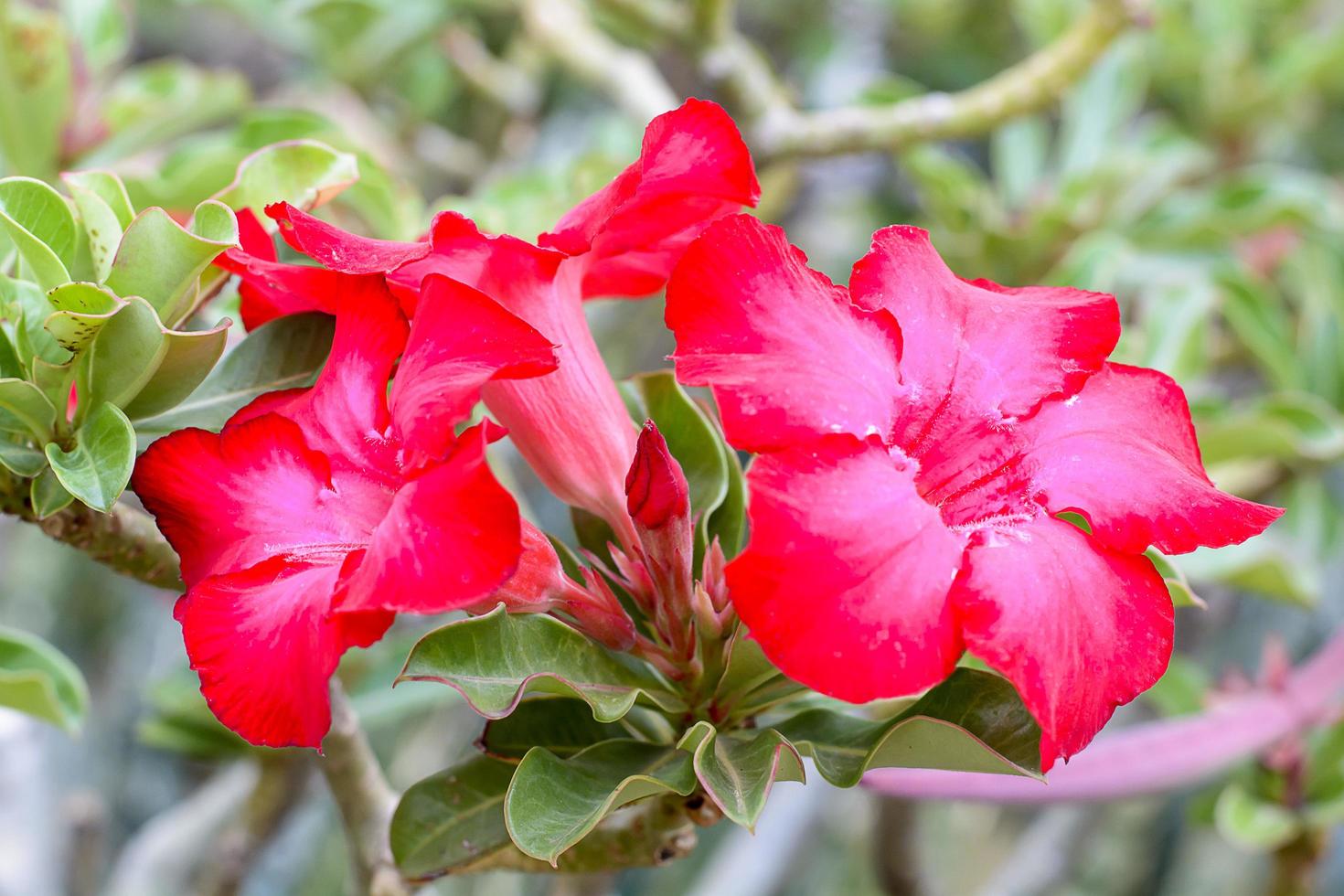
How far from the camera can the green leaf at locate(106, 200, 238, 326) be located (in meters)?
0.54

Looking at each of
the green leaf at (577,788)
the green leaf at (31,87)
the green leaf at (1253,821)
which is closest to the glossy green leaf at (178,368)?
the green leaf at (577,788)

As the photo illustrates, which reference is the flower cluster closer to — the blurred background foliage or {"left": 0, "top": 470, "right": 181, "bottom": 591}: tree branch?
{"left": 0, "top": 470, "right": 181, "bottom": 591}: tree branch

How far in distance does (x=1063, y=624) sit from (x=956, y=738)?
0.07 metres

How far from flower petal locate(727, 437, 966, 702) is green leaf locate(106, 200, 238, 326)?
268mm

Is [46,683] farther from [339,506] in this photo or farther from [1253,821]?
[1253,821]

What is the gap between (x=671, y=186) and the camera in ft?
1.65

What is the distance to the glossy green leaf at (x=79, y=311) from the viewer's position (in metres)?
0.51

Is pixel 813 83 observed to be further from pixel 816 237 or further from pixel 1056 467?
pixel 1056 467

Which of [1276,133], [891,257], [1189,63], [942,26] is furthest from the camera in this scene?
[942,26]

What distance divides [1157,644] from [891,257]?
7.6 inches

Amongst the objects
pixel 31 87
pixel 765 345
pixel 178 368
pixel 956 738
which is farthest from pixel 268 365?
pixel 31 87

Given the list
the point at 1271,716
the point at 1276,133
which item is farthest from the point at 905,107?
the point at 1276,133

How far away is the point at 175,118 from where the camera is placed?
4.21 ft

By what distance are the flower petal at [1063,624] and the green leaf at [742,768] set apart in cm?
11
